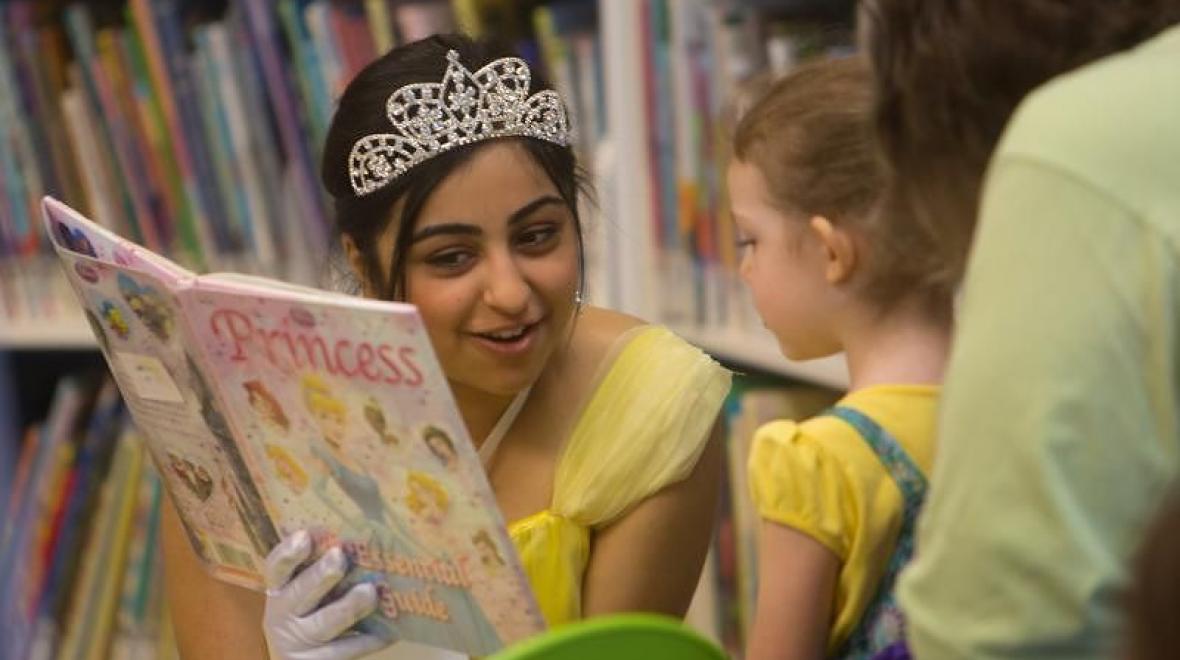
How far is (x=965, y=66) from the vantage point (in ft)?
2.67

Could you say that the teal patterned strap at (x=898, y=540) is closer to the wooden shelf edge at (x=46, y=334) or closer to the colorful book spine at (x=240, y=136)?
the colorful book spine at (x=240, y=136)

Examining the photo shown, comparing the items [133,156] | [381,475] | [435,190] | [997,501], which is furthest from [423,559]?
[133,156]

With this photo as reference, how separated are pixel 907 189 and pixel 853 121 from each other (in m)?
0.37

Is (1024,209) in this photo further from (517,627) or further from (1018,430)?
(517,627)

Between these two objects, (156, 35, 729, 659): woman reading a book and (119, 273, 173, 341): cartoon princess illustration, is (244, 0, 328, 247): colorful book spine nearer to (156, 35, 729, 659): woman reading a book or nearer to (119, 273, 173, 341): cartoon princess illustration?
(156, 35, 729, 659): woman reading a book

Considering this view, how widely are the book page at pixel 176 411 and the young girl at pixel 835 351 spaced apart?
343mm

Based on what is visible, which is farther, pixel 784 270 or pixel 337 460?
pixel 784 270

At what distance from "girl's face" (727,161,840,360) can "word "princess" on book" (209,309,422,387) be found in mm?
343

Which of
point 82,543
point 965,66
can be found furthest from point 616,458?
point 82,543

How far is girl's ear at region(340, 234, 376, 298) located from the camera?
56.2 inches

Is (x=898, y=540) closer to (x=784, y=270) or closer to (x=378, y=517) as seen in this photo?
(x=784, y=270)

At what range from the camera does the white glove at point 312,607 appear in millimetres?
1186

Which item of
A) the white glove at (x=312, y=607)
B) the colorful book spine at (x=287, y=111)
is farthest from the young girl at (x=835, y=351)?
the colorful book spine at (x=287, y=111)

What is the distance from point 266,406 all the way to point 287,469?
0.16 feet
